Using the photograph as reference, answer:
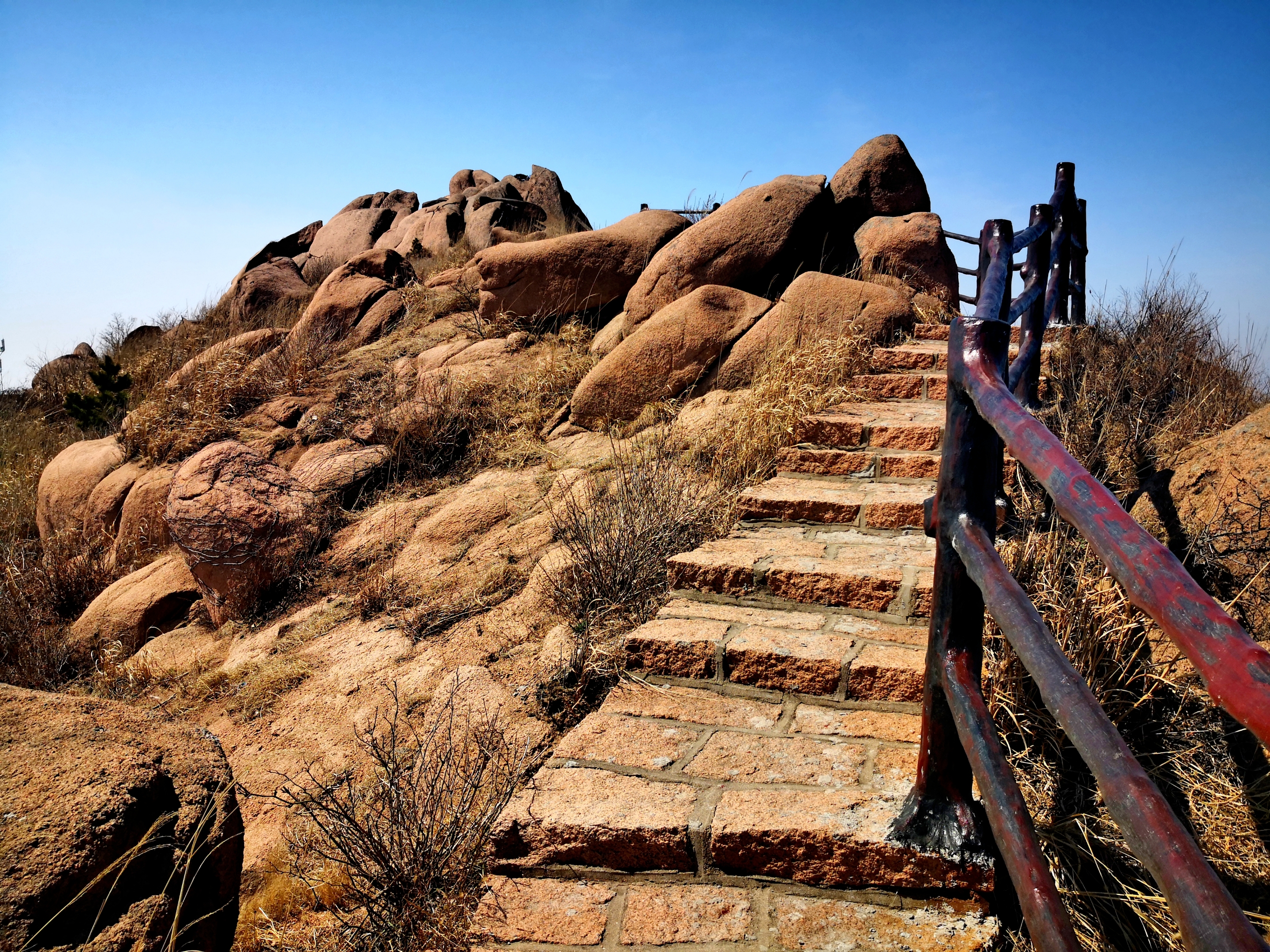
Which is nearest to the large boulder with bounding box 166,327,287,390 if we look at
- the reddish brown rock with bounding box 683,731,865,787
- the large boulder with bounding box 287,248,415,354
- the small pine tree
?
the large boulder with bounding box 287,248,415,354

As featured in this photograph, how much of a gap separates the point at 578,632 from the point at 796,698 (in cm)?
106

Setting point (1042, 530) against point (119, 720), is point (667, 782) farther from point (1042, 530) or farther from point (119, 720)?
point (1042, 530)

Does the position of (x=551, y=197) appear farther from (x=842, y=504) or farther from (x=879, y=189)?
(x=842, y=504)

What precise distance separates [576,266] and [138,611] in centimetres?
502

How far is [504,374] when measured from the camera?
7.71m

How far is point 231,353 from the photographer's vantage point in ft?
30.4

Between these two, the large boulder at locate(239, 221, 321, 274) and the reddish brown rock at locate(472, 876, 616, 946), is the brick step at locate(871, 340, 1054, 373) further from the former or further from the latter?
the large boulder at locate(239, 221, 321, 274)

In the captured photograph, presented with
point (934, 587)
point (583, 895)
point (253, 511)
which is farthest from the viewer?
point (253, 511)

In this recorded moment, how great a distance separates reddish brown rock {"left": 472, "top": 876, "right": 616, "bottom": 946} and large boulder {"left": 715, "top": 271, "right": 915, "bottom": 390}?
4254mm

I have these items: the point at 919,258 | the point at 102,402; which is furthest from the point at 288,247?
the point at 919,258

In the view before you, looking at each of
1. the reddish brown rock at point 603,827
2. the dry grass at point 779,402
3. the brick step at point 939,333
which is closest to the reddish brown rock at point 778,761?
the reddish brown rock at point 603,827

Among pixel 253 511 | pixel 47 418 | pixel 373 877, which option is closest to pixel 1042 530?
pixel 373 877

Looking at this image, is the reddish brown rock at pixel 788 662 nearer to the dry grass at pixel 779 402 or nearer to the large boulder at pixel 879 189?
the dry grass at pixel 779 402

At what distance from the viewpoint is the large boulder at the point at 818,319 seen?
5.79m
